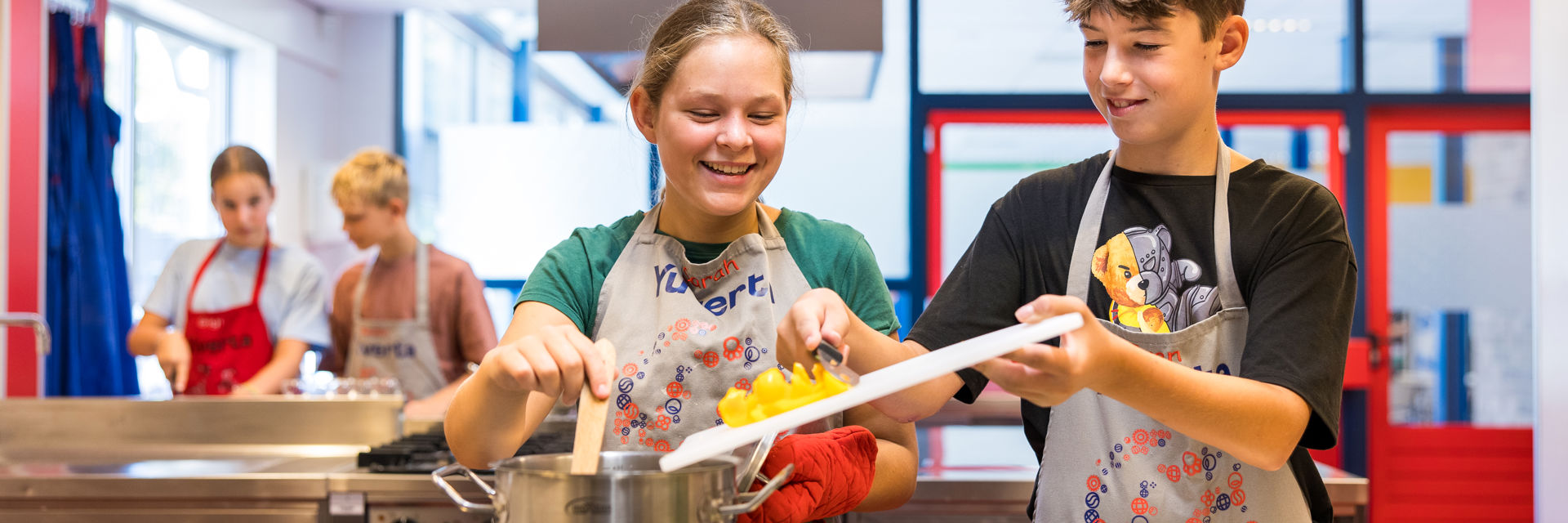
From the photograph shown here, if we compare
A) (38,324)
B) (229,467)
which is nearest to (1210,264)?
(229,467)

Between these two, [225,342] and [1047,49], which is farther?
[1047,49]

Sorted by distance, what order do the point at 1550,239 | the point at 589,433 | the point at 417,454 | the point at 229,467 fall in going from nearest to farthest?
1. the point at 589,433
2. the point at 417,454
3. the point at 229,467
4. the point at 1550,239

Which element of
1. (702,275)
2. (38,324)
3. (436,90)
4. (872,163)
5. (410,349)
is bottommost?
(410,349)

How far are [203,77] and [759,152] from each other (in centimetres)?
463

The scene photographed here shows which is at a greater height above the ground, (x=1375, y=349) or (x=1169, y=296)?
(x=1169, y=296)

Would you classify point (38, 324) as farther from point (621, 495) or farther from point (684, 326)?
point (621, 495)

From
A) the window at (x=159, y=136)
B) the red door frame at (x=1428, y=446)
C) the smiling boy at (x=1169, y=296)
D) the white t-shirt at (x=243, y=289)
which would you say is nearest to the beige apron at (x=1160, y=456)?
the smiling boy at (x=1169, y=296)

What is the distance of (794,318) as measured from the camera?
91 cm

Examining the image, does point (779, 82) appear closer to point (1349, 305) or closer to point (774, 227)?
point (774, 227)

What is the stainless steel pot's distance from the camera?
0.74 metres

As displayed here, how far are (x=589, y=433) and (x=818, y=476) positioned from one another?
0.22m

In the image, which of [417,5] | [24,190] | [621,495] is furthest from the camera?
[417,5]

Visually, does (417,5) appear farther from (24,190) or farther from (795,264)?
(795,264)

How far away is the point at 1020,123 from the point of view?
179 inches
